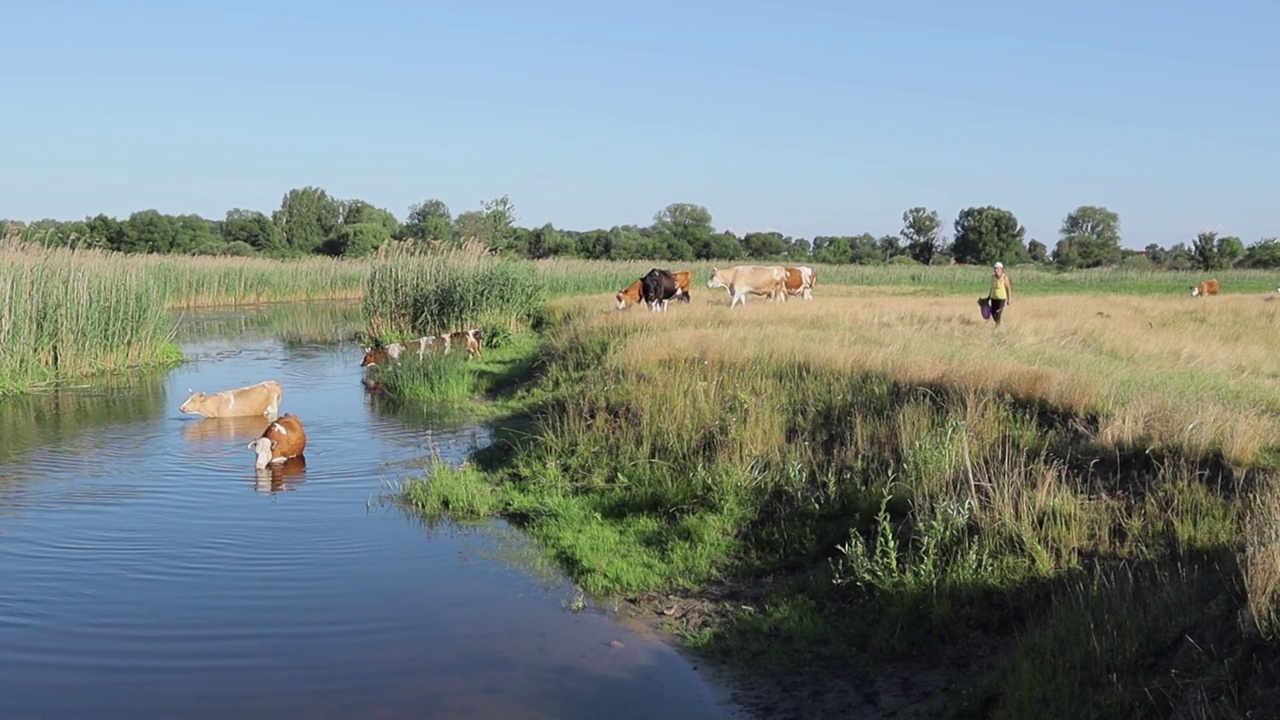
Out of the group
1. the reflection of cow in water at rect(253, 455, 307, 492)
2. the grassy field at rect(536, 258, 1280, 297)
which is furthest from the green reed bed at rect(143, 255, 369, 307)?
the reflection of cow in water at rect(253, 455, 307, 492)

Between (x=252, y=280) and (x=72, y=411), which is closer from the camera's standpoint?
(x=72, y=411)

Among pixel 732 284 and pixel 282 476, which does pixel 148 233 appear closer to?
pixel 732 284

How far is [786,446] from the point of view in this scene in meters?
10.5

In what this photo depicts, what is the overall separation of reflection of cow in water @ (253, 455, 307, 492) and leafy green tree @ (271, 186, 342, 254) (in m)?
77.1

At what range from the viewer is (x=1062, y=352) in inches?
615

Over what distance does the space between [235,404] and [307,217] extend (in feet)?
303

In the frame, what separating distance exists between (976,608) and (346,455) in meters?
9.76

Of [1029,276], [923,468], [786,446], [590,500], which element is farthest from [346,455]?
[1029,276]

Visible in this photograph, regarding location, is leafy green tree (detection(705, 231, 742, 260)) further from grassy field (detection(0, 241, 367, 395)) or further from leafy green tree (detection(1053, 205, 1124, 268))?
grassy field (detection(0, 241, 367, 395))

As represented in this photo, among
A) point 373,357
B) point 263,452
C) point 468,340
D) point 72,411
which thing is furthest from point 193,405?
point 468,340

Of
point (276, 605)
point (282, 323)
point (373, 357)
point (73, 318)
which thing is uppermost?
point (73, 318)

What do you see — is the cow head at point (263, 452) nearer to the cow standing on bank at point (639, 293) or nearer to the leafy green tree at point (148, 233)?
the cow standing on bank at point (639, 293)

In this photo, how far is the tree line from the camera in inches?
2685

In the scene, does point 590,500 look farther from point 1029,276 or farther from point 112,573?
point 1029,276
